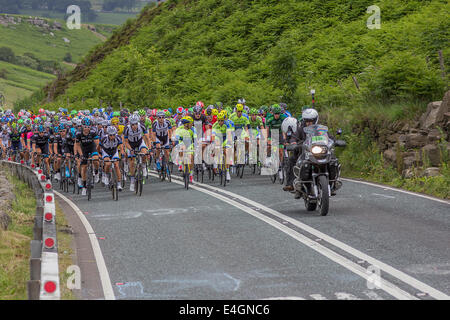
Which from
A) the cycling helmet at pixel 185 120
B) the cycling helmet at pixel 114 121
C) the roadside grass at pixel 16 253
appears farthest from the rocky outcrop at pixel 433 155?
the roadside grass at pixel 16 253

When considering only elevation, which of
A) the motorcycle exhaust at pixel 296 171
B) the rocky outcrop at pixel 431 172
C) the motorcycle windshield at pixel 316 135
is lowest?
the rocky outcrop at pixel 431 172

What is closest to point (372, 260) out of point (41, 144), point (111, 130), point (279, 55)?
point (111, 130)

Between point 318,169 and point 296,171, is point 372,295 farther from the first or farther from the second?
point 296,171

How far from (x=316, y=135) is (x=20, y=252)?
5651mm

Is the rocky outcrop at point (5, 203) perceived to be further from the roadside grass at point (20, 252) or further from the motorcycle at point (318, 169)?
the motorcycle at point (318, 169)

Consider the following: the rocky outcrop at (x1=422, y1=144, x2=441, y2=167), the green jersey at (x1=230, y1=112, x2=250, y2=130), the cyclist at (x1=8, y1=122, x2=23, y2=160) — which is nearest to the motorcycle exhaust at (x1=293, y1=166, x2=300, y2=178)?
the rocky outcrop at (x1=422, y1=144, x2=441, y2=167)

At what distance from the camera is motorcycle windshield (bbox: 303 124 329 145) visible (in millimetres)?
12430

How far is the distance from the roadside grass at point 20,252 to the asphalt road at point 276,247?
58 cm

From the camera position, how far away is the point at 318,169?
1262 cm

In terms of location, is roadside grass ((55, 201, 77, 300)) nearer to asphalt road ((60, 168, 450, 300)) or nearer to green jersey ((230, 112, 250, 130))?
asphalt road ((60, 168, 450, 300))

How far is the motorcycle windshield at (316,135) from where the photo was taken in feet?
40.8

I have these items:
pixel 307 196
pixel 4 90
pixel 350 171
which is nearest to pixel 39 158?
pixel 350 171

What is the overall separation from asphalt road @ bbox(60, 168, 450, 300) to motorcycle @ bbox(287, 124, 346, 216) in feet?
1.20

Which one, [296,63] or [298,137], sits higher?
[296,63]
